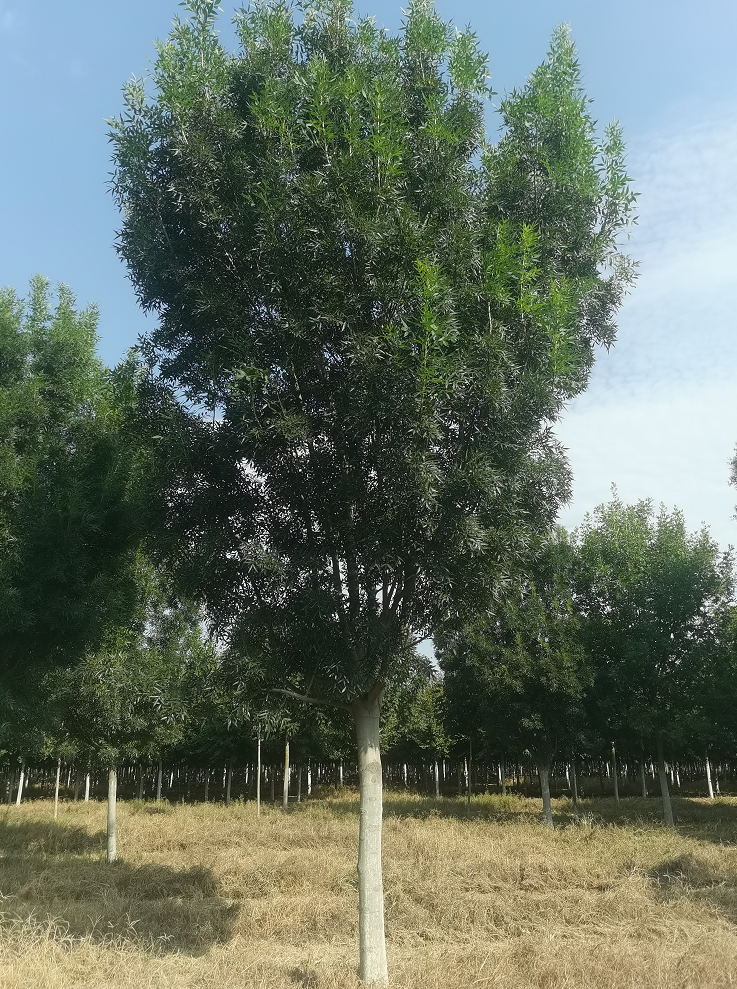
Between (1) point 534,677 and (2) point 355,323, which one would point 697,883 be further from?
(2) point 355,323

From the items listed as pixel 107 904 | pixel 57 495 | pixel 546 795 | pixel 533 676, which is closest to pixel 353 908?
pixel 107 904

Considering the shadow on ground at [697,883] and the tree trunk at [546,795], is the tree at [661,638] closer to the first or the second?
the tree trunk at [546,795]

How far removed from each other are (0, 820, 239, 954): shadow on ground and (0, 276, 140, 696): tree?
372cm

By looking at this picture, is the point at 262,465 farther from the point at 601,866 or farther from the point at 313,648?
the point at 601,866

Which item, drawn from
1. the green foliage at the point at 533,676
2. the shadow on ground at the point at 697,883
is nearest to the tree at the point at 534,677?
the green foliage at the point at 533,676

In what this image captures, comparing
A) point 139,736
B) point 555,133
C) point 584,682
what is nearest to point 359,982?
point 555,133

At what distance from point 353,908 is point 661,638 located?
19049 millimetres

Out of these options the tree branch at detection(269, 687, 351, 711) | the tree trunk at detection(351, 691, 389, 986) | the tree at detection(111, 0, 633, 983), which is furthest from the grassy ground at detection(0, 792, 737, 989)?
the tree branch at detection(269, 687, 351, 711)

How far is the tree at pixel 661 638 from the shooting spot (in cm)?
2695

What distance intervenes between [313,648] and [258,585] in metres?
1.11

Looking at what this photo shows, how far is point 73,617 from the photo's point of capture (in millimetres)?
11844

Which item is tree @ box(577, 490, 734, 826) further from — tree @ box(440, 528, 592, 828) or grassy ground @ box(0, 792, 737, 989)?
grassy ground @ box(0, 792, 737, 989)

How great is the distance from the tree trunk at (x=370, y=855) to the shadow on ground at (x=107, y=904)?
2.88 m

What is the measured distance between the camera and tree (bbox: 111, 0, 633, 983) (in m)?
8.84
